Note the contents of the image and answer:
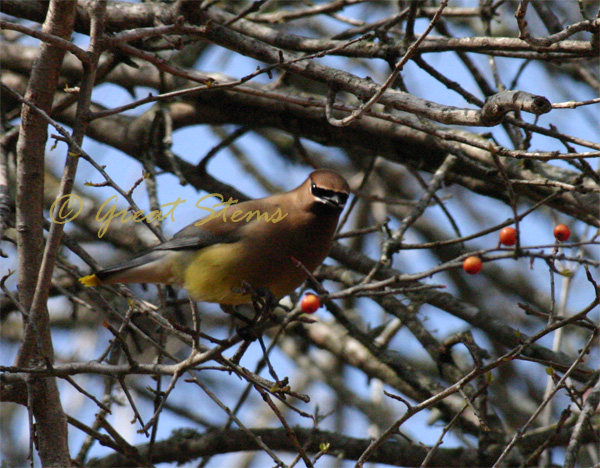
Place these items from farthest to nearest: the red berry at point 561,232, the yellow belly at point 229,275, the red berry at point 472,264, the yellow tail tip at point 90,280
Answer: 1. the yellow tail tip at point 90,280
2. the yellow belly at point 229,275
3. the red berry at point 561,232
4. the red berry at point 472,264

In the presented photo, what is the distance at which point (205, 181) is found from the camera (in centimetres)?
588

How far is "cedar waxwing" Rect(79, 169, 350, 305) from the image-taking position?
13.7 feet

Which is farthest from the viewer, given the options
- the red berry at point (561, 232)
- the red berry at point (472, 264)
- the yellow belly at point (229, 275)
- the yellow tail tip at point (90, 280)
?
the yellow tail tip at point (90, 280)

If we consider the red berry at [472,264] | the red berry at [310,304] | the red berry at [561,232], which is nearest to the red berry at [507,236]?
the red berry at [561,232]

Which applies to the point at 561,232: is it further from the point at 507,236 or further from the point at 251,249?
the point at 251,249

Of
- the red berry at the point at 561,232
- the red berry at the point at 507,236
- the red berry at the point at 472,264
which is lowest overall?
the red berry at the point at 472,264

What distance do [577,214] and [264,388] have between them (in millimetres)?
2785

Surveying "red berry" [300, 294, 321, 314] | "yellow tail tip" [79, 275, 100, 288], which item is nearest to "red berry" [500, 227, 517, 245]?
"red berry" [300, 294, 321, 314]

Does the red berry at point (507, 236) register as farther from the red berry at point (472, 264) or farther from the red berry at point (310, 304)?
the red berry at point (310, 304)

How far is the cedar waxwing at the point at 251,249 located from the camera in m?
4.19

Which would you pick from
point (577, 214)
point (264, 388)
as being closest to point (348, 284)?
point (577, 214)

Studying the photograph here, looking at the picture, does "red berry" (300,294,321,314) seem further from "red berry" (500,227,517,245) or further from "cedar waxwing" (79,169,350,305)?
"cedar waxwing" (79,169,350,305)

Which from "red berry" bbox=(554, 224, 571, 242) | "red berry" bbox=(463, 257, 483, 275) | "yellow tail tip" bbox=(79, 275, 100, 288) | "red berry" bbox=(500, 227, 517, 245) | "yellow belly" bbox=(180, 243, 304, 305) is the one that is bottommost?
"red berry" bbox=(463, 257, 483, 275)

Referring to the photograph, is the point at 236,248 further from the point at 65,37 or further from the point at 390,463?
the point at 390,463
